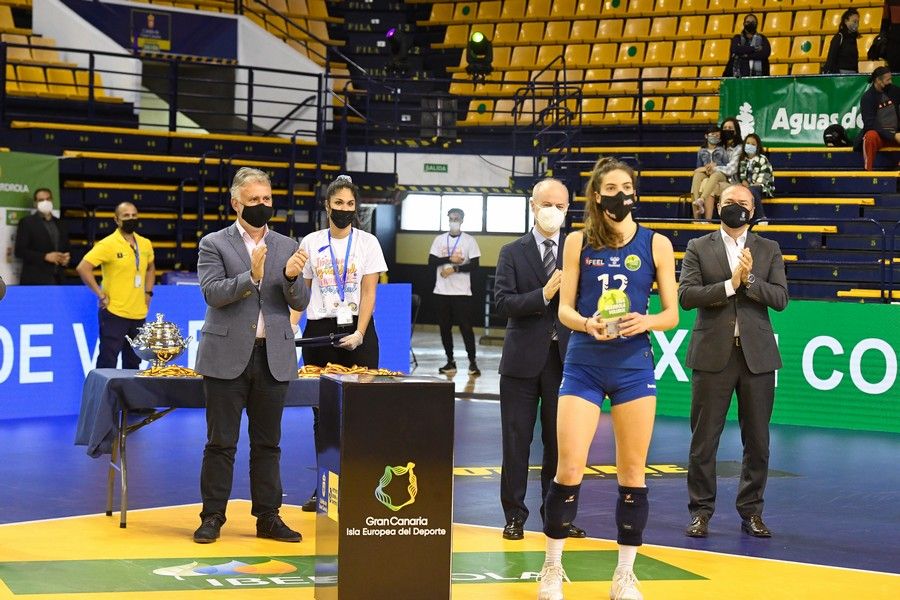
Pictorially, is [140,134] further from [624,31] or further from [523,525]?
[523,525]

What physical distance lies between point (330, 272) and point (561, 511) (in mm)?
2498

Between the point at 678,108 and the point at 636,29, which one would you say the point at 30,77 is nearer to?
the point at 678,108

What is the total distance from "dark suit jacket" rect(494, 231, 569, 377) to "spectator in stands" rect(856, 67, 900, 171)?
10.6 metres

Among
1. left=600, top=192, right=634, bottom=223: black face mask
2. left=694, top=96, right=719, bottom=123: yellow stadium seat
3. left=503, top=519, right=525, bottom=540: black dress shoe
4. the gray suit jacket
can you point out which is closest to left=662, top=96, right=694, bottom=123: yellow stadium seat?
left=694, top=96, right=719, bottom=123: yellow stadium seat

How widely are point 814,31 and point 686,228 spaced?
521 cm

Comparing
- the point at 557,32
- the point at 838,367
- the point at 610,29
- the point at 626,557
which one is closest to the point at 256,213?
the point at 626,557

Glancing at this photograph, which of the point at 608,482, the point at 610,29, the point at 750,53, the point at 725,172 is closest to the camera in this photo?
the point at 608,482

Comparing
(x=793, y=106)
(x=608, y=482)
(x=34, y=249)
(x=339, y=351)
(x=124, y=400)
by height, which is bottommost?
(x=608, y=482)

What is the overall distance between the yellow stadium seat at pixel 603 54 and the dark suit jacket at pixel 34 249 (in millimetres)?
9877

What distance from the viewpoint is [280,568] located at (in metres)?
6.66

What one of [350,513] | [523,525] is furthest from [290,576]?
[523,525]

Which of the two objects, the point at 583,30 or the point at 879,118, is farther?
the point at 583,30

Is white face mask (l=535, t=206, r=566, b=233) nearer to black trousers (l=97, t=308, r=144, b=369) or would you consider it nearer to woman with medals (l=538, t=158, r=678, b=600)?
woman with medals (l=538, t=158, r=678, b=600)

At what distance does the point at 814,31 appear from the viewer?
2050 cm
